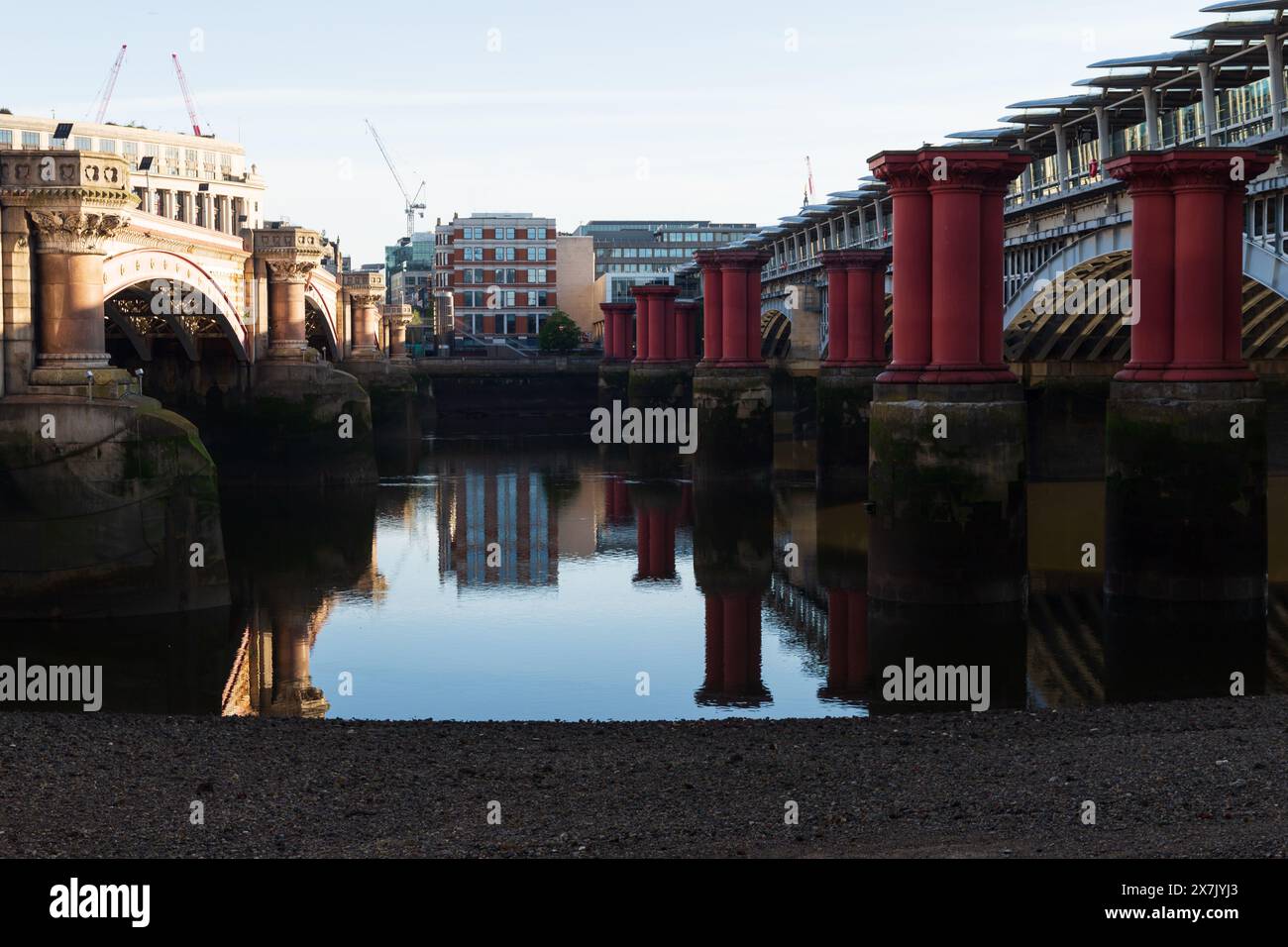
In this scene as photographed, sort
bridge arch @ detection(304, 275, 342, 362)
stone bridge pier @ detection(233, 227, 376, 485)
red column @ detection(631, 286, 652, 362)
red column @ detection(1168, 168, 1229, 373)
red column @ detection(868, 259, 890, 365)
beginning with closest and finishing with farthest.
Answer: red column @ detection(1168, 168, 1229, 373) → red column @ detection(868, 259, 890, 365) → stone bridge pier @ detection(233, 227, 376, 485) → bridge arch @ detection(304, 275, 342, 362) → red column @ detection(631, 286, 652, 362)

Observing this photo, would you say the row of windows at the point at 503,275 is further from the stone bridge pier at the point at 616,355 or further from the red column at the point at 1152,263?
the red column at the point at 1152,263

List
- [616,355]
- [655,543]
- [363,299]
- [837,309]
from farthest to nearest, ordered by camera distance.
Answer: [616,355] < [363,299] < [837,309] < [655,543]

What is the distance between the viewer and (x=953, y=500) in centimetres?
1972

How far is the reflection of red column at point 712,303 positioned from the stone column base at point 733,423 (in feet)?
8.87

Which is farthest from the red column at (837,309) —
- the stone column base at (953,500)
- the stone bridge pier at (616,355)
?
the stone bridge pier at (616,355)

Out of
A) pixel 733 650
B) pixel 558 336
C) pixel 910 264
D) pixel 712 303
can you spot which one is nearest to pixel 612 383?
pixel 712 303

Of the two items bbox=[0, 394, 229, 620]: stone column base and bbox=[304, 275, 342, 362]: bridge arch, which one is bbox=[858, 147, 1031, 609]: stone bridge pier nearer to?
bbox=[0, 394, 229, 620]: stone column base

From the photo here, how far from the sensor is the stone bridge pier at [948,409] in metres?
19.7

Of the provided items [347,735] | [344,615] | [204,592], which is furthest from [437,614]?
[347,735]

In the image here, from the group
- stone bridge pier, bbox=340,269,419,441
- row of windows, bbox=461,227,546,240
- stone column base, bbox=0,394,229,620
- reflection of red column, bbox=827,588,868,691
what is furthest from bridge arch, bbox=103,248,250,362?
row of windows, bbox=461,227,546,240

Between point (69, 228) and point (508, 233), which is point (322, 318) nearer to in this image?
point (69, 228)

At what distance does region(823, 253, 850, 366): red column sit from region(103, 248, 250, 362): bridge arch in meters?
12.9

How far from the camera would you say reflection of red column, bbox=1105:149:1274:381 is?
20062mm

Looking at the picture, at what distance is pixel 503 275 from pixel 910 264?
93.0 m
